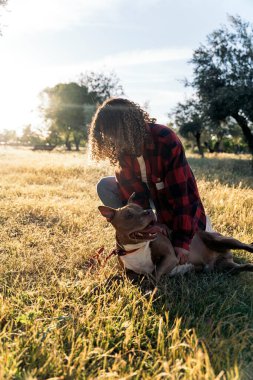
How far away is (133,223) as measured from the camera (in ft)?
12.7

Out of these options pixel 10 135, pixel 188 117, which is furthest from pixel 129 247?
pixel 10 135

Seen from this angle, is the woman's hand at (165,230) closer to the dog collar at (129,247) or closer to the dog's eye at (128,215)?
the dog collar at (129,247)

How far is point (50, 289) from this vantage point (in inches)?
148

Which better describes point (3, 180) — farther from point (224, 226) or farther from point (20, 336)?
point (20, 336)

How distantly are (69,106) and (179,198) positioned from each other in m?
53.3

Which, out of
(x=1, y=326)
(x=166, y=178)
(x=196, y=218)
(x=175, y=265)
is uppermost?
(x=166, y=178)

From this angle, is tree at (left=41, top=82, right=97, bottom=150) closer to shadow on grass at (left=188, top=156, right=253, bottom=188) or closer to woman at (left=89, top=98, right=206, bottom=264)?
shadow on grass at (left=188, top=156, right=253, bottom=188)

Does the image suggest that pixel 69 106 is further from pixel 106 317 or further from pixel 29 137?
pixel 29 137

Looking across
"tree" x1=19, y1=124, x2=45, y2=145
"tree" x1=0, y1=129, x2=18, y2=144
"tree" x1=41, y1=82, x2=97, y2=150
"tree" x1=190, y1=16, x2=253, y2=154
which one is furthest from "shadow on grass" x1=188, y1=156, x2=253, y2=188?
"tree" x1=0, y1=129, x2=18, y2=144

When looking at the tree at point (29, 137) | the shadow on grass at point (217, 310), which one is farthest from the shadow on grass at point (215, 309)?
the tree at point (29, 137)

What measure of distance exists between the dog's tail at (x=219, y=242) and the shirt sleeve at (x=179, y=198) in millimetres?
174

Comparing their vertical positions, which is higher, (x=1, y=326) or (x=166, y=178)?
(x=166, y=178)

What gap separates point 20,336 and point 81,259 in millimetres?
1876

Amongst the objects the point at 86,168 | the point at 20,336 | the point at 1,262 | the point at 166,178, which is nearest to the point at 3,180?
the point at 86,168
